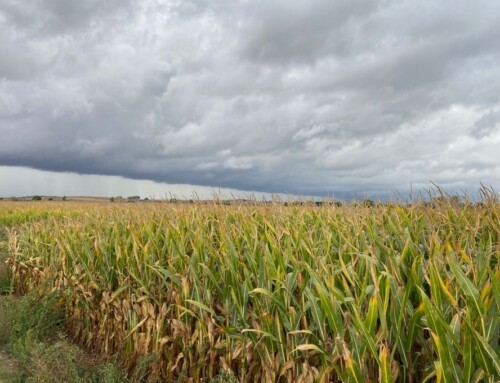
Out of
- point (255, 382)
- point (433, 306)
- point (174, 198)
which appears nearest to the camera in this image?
point (433, 306)

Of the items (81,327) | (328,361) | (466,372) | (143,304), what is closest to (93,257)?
(81,327)

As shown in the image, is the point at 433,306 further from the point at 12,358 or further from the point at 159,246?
the point at 12,358

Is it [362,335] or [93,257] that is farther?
[93,257]

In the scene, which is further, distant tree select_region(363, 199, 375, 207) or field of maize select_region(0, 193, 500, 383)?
distant tree select_region(363, 199, 375, 207)

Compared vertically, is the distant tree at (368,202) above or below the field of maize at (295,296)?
above

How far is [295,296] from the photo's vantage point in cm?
392

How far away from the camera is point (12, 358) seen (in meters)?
6.15

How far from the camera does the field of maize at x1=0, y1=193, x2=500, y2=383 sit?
109 inches

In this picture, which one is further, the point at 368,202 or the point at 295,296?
the point at 368,202

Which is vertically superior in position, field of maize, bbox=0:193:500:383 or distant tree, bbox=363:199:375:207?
distant tree, bbox=363:199:375:207

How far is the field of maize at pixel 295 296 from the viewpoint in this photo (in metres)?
2.77

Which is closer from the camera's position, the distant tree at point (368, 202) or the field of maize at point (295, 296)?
the field of maize at point (295, 296)

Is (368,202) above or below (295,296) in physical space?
above

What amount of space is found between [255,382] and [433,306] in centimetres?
181
